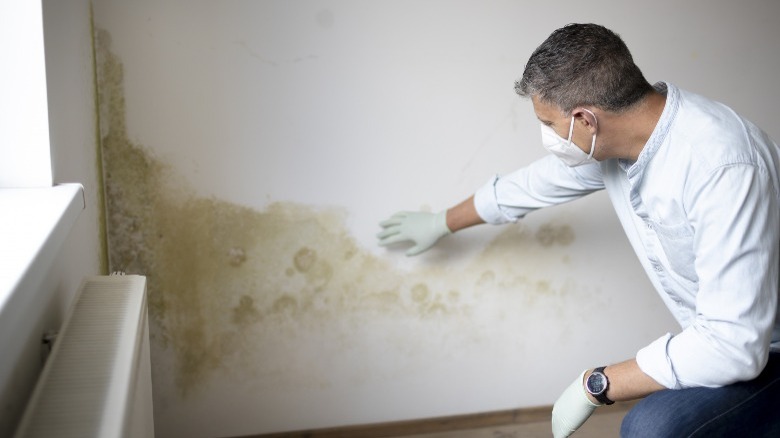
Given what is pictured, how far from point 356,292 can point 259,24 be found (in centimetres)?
78

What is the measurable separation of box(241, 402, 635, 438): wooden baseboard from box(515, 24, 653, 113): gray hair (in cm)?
122

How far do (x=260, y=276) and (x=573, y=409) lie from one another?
3.04 feet

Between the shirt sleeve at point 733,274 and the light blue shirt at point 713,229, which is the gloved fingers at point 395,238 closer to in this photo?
the light blue shirt at point 713,229

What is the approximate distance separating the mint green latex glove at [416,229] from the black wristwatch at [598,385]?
0.65m

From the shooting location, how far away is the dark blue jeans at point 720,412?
1.41m

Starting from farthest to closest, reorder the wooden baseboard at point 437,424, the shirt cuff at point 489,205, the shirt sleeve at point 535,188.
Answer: the wooden baseboard at point 437,424 → the shirt cuff at point 489,205 → the shirt sleeve at point 535,188

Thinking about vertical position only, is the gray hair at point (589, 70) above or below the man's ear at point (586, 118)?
above

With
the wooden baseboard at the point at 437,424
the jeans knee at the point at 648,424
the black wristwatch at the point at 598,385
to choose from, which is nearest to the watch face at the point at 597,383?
the black wristwatch at the point at 598,385

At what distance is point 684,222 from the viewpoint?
1417mm

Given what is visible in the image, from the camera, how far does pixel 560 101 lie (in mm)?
1422

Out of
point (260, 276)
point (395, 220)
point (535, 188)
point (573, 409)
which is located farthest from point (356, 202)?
point (573, 409)

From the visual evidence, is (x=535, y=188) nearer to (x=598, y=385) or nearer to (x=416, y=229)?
(x=416, y=229)

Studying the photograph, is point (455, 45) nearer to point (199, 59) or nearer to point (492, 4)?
point (492, 4)

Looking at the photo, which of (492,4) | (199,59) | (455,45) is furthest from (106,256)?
(492,4)
